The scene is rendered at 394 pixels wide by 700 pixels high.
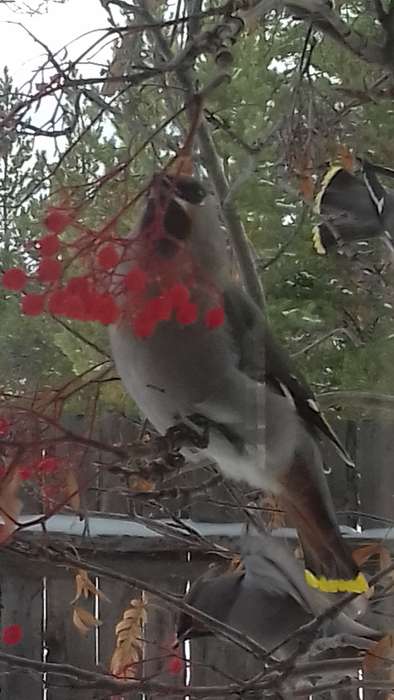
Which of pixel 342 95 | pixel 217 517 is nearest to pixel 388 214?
pixel 342 95

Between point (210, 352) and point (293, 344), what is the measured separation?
0.18 ft

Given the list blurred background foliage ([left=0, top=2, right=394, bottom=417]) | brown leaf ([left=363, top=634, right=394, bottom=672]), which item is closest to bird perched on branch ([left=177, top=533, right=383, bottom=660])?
brown leaf ([left=363, top=634, right=394, bottom=672])

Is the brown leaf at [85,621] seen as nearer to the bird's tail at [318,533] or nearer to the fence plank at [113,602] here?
the fence plank at [113,602]

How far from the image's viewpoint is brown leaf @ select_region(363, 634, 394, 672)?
22.3 inches

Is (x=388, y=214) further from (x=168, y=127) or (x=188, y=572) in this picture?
(x=188, y=572)

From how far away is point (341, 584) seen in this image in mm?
548

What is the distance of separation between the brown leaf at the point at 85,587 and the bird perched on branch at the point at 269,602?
0.24 ft

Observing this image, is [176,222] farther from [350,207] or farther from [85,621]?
[85,621]

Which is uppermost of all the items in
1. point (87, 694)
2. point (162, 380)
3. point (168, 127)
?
point (168, 127)

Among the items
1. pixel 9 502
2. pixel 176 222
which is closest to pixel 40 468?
pixel 9 502

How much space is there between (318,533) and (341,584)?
3cm

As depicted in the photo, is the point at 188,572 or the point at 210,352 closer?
the point at 210,352

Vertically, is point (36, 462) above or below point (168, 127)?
below

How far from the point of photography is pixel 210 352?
523 mm
